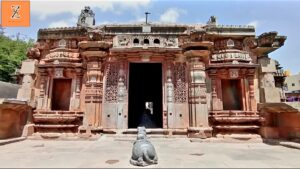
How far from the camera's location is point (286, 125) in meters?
8.97

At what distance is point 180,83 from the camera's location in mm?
10000

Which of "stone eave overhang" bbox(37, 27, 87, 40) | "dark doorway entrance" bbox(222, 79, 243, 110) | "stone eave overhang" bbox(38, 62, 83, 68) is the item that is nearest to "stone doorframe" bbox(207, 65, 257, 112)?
"dark doorway entrance" bbox(222, 79, 243, 110)

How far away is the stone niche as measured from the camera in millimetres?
8594

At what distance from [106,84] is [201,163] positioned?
642 cm

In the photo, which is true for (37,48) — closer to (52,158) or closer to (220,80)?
(52,158)

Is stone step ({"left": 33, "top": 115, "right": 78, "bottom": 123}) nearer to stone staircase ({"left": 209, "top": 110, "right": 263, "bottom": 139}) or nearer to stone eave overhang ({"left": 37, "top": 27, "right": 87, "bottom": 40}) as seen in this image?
→ stone eave overhang ({"left": 37, "top": 27, "right": 87, "bottom": 40})

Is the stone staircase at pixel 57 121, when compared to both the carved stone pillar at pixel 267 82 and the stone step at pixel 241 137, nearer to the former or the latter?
the stone step at pixel 241 137

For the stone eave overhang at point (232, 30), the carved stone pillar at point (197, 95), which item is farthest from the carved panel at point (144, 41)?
the stone eave overhang at point (232, 30)

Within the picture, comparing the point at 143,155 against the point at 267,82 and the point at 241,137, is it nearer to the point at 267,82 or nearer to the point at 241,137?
the point at 241,137

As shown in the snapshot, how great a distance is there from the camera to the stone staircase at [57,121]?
961 cm

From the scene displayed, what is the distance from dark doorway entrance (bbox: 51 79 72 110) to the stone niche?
1394 mm

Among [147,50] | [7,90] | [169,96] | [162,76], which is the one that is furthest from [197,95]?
[7,90]

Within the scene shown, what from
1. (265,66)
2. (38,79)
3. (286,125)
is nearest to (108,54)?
→ (38,79)

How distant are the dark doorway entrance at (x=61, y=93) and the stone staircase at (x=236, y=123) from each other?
771 cm
